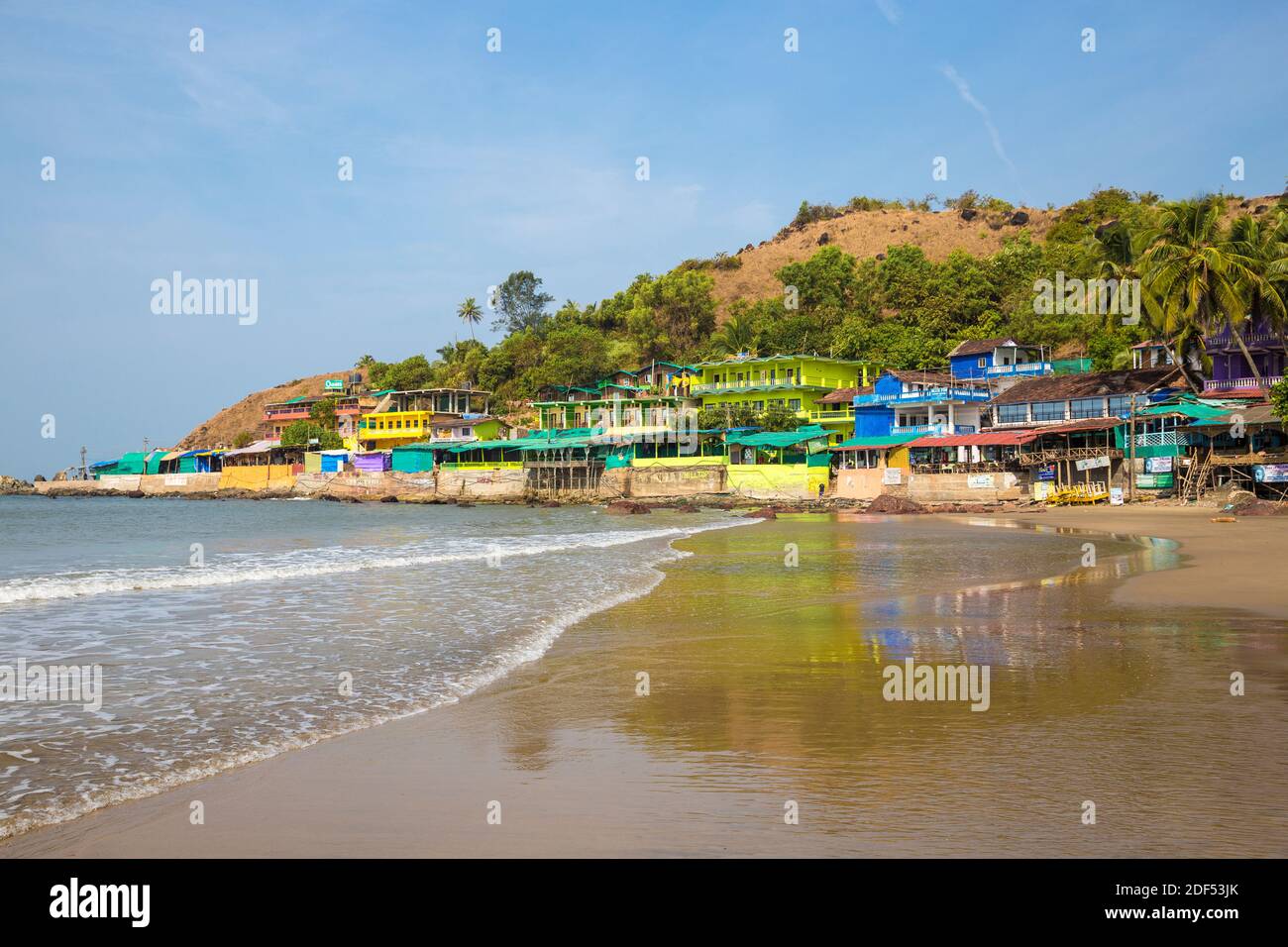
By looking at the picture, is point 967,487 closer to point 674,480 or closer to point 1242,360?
point 1242,360

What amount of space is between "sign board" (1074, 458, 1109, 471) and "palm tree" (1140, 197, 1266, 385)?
7.13 m

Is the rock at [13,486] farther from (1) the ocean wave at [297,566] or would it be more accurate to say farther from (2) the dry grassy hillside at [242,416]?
(1) the ocean wave at [297,566]

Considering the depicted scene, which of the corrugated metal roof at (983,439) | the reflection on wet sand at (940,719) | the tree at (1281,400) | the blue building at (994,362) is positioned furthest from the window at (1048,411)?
the reflection on wet sand at (940,719)

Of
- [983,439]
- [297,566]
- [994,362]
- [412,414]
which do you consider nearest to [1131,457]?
[983,439]

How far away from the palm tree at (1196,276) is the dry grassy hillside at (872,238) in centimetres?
6190

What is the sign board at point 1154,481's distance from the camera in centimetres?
4284

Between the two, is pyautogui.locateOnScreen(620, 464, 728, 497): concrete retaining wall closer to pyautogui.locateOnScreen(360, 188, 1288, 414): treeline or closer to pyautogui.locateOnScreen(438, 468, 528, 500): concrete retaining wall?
pyautogui.locateOnScreen(438, 468, 528, 500): concrete retaining wall

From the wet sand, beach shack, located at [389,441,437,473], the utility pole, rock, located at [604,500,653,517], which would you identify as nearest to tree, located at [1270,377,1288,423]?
the utility pole

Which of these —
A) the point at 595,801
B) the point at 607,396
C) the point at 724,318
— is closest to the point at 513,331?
the point at 724,318

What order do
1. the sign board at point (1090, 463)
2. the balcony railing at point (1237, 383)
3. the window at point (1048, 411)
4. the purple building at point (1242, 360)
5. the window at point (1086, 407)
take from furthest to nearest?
the window at point (1048, 411)
the window at point (1086, 407)
the purple building at point (1242, 360)
the balcony railing at point (1237, 383)
the sign board at point (1090, 463)

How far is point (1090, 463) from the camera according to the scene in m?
46.7

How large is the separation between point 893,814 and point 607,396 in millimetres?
79477

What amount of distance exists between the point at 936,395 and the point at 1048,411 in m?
7.70

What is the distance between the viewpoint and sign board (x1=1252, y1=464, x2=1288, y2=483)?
120ft
